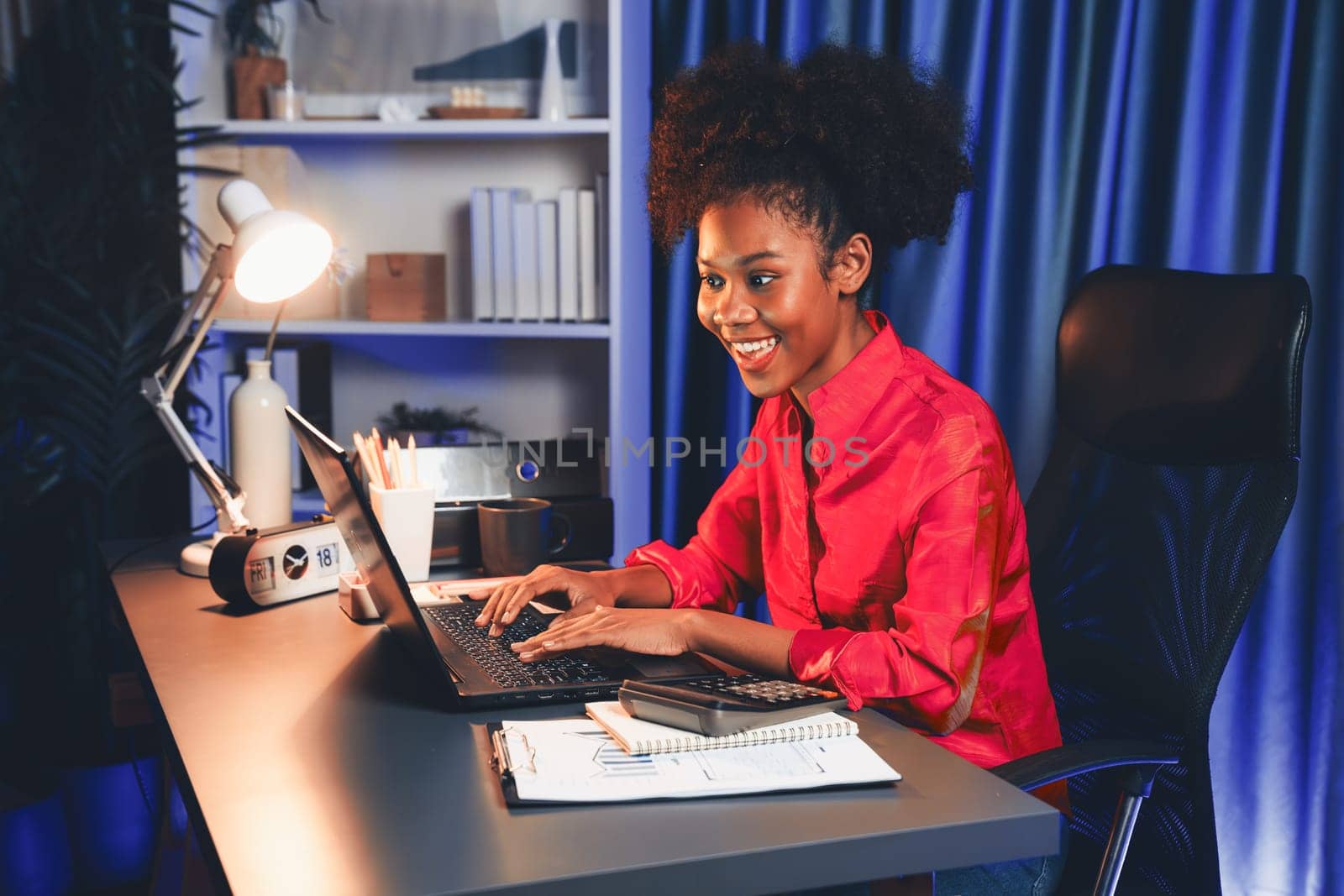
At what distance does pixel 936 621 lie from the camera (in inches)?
43.6

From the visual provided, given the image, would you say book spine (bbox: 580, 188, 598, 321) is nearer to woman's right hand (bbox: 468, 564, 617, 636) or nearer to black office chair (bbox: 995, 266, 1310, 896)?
woman's right hand (bbox: 468, 564, 617, 636)

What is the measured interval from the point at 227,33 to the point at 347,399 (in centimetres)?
81

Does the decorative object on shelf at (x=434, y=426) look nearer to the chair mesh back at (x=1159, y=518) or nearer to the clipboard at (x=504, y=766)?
the chair mesh back at (x=1159, y=518)

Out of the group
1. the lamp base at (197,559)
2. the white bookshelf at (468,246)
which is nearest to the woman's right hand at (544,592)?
the lamp base at (197,559)

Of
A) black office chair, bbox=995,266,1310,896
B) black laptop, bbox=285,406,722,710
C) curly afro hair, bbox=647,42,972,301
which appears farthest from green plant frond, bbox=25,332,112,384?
black office chair, bbox=995,266,1310,896

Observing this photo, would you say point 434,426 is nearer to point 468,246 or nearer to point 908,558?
point 468,246

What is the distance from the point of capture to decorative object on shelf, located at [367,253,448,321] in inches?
93.7

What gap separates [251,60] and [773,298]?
5.01 feet

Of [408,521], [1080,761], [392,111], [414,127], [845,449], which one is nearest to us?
[1080,761]

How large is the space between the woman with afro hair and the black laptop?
26 mm

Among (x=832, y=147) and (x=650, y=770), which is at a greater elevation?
(x=832, y=147)

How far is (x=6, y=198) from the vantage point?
228cm

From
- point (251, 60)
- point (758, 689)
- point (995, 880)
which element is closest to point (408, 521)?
point (758, 689)

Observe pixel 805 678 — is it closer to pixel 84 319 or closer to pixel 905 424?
pixel 905 424
